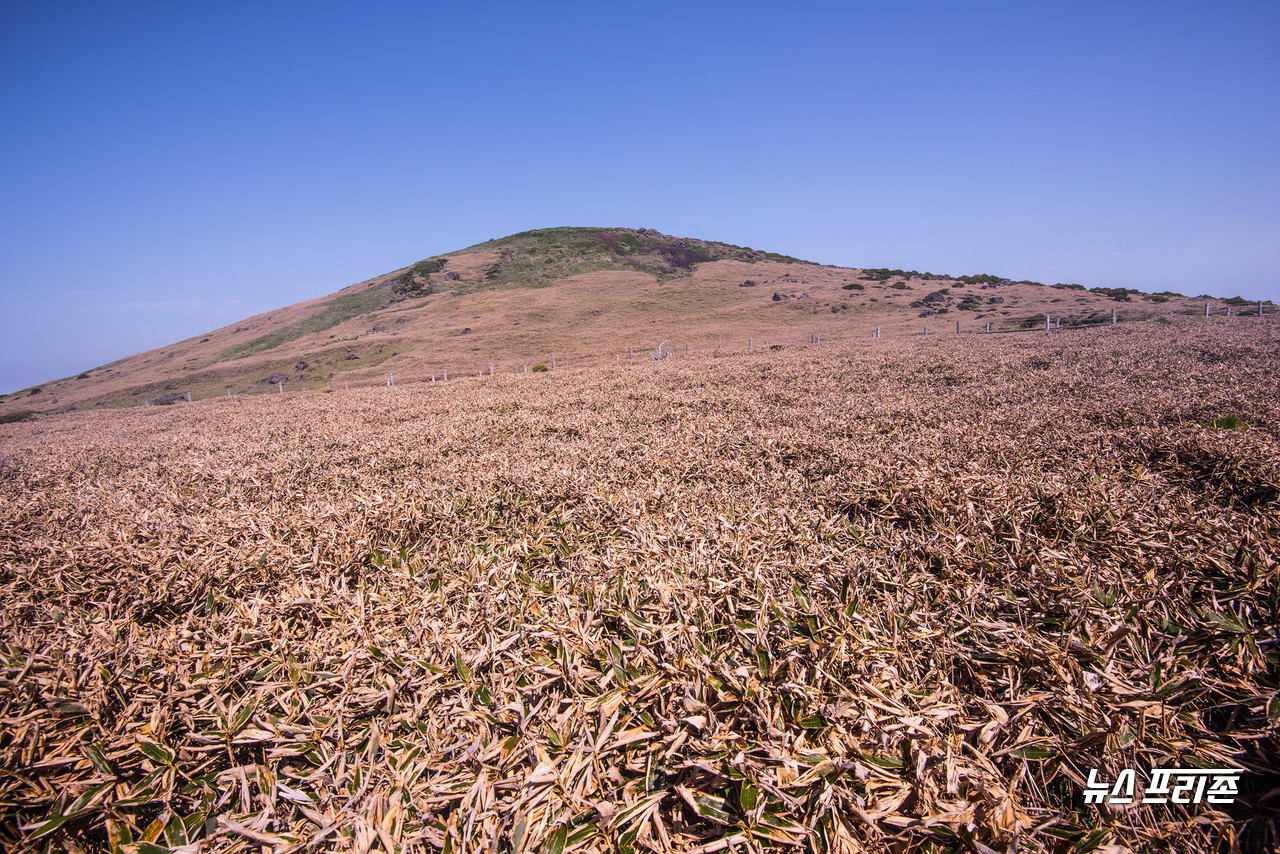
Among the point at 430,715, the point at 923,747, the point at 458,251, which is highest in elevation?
the point at 458,251

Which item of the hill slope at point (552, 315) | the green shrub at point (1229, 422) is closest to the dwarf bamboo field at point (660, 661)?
the green shrub at point (1229, 422)

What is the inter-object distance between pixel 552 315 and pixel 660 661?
66719mm

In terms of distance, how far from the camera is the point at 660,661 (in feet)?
5.70

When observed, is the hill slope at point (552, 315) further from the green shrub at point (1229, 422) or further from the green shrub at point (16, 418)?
the green shrub at point (1229, 422)

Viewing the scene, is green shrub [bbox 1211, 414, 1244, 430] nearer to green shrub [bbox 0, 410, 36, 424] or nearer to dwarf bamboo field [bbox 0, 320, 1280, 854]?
dwarf bamboo field [bbox 0, 320, 1280, 854]

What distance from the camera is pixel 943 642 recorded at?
184cm

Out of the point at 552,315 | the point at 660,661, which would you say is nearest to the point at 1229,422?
the point at 660,661

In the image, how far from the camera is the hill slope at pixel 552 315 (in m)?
46.3

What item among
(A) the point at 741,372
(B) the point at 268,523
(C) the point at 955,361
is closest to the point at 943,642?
(B) the point at 268,523

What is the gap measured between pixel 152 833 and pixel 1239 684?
3.31m

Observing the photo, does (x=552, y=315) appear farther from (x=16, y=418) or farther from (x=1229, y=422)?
(x=1229, y=422)

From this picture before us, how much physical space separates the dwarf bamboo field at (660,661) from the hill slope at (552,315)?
3600 cm

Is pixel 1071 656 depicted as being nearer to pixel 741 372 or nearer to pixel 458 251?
pixel 741 372

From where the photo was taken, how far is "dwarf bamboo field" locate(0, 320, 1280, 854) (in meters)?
1.35
